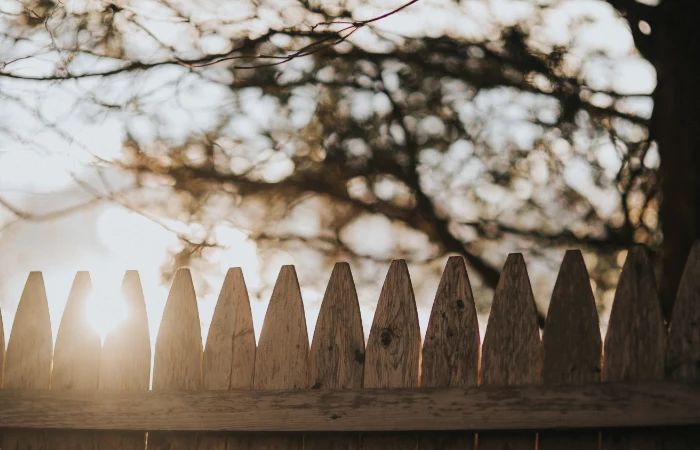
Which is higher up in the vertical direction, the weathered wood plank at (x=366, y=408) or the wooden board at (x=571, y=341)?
the wooden board at (x=571, y=341)

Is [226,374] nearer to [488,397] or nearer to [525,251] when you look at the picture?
[488,397]

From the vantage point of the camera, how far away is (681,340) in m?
2.27

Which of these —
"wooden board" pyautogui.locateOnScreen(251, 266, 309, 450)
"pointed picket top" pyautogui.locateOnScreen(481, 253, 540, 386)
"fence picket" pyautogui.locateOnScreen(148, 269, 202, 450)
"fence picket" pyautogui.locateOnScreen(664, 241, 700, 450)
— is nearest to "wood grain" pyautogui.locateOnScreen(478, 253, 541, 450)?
"pointed picket top" pyautogui.locateOnScreen(481, 253, 540, 386)

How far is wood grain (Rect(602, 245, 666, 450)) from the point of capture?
88.6 inches

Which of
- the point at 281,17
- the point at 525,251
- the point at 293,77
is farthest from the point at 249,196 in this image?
the point at 525,251

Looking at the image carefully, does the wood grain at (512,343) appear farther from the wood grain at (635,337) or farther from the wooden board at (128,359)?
the wooden board at (128,359)

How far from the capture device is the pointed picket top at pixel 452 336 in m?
2.34

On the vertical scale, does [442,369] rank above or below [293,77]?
below

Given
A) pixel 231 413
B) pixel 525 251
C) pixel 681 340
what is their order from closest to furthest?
pixel 681 340 < pixel 231 413 < pixel 525 251

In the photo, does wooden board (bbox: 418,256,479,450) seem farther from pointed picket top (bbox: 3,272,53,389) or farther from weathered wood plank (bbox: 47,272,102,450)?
pointed picket top (bbox: 3,272,53,389)

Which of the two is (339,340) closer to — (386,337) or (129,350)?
(386,337)

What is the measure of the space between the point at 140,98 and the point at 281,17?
32.3 inches

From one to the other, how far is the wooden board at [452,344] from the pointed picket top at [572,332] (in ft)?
0.73

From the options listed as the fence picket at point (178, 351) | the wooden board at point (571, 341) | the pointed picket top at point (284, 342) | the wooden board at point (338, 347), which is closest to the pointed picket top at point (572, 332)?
the wooden board at point (571, 341)
